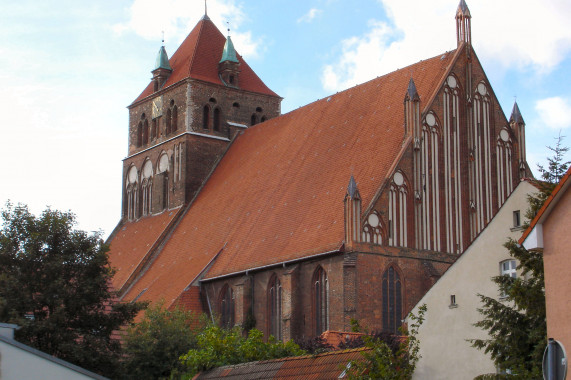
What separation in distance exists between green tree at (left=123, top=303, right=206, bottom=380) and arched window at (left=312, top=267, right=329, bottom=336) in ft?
15.3

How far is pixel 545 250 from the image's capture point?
15.0 metres

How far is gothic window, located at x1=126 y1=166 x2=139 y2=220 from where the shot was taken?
2031 inches

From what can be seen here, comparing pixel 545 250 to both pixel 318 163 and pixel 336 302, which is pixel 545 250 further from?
pixel 318 163

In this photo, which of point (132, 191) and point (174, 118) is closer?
point (174, 118)

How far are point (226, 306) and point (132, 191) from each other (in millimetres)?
14661

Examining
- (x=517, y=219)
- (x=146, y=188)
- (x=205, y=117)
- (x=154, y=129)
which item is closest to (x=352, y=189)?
(x=517, y=219)

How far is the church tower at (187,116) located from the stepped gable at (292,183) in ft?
5.44

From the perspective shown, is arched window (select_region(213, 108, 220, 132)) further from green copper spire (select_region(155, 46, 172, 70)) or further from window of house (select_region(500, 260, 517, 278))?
window of house (select_region(500, 260, 517, 278))

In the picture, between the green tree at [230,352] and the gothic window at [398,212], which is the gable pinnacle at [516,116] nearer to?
the gothic window at [398,212]

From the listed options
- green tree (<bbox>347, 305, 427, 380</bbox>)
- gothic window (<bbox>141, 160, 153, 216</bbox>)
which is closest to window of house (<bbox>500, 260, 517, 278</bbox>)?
green tree (<bbox>347, 305, 427, 380</bbox>)

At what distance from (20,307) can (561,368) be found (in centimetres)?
2141

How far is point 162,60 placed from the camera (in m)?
51.6

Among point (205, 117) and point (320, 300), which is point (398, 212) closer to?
point (320, 300)

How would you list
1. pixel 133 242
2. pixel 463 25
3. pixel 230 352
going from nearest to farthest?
pixel 230 352
pixel 463 25
pixel 133 242
